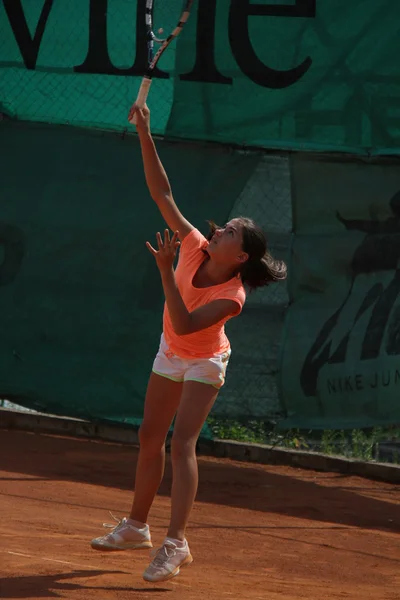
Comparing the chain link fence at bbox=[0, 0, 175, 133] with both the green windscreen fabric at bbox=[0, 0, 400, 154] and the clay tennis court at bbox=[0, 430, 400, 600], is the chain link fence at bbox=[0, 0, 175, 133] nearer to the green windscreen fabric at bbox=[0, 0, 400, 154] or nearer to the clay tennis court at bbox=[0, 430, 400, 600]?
the green windscreen fabric at bbox=[0, 0, 400, 154]

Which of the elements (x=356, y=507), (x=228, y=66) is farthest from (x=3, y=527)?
(x=228, y=66)

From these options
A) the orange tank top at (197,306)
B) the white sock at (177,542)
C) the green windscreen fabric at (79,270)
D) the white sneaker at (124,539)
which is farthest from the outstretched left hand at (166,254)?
the green windscreen fabric at (79,270)

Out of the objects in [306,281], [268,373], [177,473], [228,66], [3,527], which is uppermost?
[228,66]

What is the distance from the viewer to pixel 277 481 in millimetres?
7516

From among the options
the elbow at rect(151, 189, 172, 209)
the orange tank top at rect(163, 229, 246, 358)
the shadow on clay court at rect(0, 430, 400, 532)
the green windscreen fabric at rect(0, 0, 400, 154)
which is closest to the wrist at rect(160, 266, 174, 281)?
the orange tank top at rect(163, 229, 246, 358)

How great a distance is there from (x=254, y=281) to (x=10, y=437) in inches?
155

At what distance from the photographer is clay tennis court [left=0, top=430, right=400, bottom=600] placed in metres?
4.61

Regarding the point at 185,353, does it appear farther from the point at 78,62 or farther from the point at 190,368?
the point at 78,62

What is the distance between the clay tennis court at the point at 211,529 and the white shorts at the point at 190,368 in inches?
32.9

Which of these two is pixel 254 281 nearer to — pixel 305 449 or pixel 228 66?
pixel 228 66

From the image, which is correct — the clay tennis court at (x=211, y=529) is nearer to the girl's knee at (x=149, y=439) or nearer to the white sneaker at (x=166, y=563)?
→ the white sneaker at (x=166, y=563)

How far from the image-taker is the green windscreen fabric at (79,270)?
7.81m

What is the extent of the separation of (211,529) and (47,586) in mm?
1815

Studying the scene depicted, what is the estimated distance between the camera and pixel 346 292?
7.46 m
